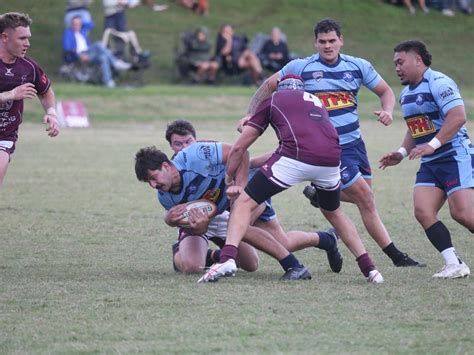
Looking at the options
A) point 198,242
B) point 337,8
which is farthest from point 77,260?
point 337,8

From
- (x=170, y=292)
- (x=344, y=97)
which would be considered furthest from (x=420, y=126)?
(x=170, y=292)

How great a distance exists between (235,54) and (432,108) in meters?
19.8

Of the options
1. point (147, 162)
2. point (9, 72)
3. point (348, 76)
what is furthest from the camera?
point (9, 72)

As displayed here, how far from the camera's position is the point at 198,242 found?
7992 mm

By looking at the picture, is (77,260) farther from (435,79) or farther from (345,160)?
(435,79)

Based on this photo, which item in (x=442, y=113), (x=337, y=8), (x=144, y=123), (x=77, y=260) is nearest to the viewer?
(x=442, y=113)

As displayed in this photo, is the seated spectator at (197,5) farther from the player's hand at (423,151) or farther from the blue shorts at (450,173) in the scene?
the player's hand at (423,151)

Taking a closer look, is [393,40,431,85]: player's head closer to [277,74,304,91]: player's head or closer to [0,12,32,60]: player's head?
[277,74,304,91]: player's head

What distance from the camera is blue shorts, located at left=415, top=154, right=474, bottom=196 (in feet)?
25.1

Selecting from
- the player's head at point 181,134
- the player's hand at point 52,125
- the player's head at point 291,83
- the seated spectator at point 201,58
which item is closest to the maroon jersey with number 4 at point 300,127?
the player's head at point 291,83

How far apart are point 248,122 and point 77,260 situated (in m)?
2.31

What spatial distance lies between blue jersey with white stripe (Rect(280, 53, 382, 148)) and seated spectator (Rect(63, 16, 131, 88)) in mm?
18011

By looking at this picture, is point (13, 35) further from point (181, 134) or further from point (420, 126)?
point (420, 126)

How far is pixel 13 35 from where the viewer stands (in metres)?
8.20
